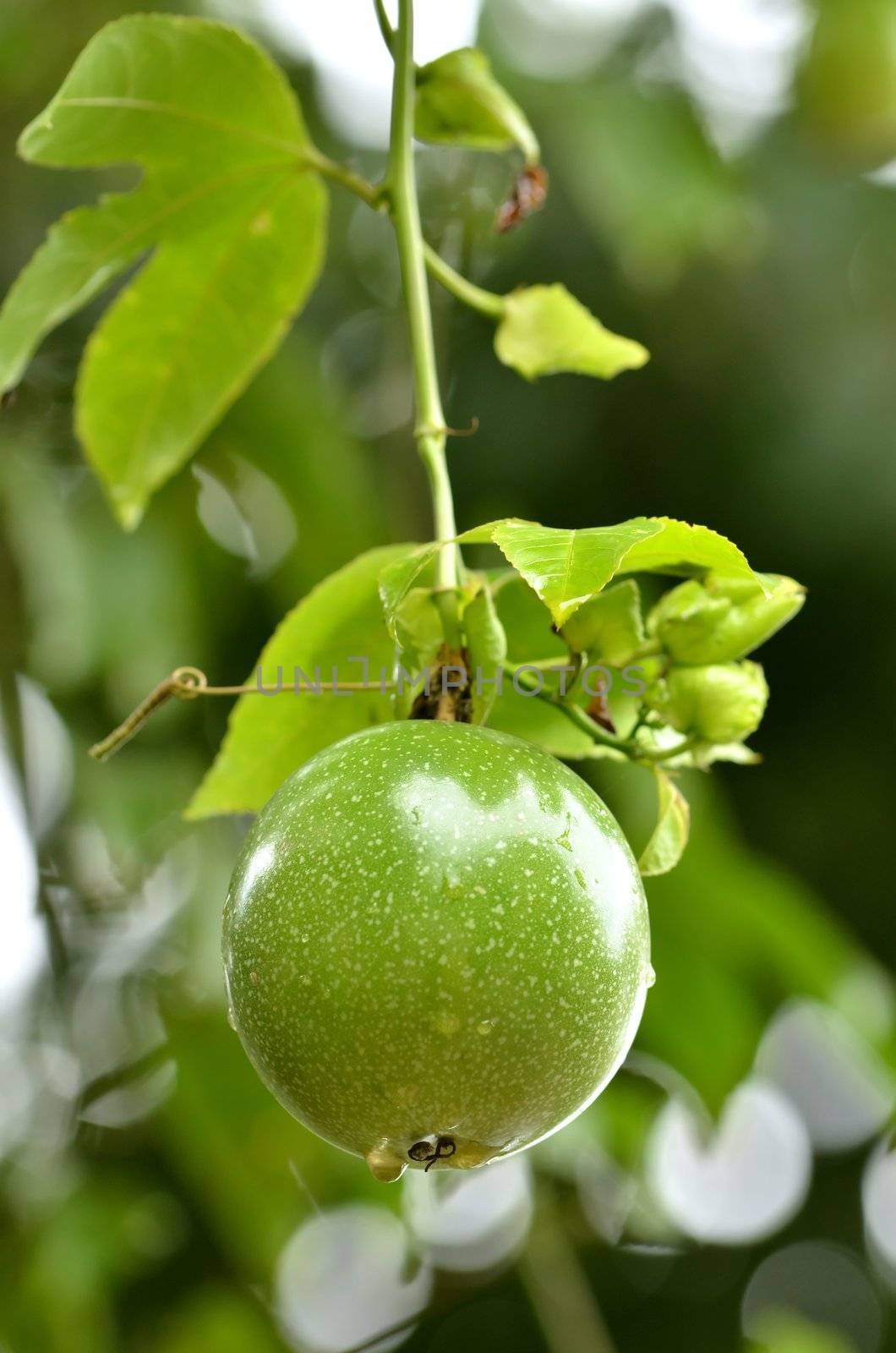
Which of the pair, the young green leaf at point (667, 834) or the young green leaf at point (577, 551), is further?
the young green leaf at point (667, 834)

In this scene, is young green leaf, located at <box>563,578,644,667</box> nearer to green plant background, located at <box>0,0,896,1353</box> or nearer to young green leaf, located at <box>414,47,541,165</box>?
young green leaf, located at <box>414,47,541,165</box>

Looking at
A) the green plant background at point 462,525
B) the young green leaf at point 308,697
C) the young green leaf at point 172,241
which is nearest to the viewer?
the young green leaf at point 308,697

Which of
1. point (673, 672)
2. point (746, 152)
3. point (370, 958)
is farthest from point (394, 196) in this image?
point (746, 152)

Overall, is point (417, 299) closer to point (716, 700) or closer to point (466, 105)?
point (466, 105)

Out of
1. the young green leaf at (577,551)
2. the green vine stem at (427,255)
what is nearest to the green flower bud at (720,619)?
the young green leaf at (577,551)

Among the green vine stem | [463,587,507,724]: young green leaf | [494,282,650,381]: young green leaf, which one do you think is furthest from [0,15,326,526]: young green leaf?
[463,587,507,724]: young green leaf

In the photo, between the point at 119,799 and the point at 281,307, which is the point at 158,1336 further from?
the point at 281,307

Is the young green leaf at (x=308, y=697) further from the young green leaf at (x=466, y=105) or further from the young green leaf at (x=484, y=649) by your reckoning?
the young green leaf at (x=466, y=105)
